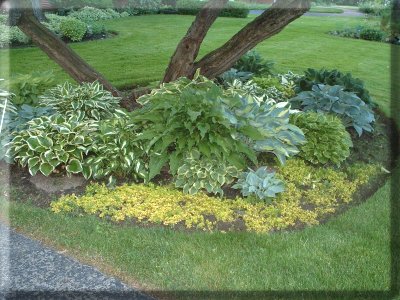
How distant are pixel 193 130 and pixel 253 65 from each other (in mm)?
3401

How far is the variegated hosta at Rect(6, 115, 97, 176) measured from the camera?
4.42m

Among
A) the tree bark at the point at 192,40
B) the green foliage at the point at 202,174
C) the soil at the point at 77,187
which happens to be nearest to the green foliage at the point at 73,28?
the tree bark at the point at 192,40

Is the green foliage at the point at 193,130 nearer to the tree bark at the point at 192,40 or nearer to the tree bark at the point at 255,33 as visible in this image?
the tree bark at the point at 255,33

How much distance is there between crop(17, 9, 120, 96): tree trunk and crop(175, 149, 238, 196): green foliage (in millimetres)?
1994

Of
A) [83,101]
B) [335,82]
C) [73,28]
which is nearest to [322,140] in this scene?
[335,82]

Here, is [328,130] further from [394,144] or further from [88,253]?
[88,253]

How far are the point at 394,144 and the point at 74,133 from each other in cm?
334

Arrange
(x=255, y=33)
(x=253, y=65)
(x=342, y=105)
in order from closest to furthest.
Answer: (x=255, y=33) < (x=342, y=105) < (x=253, y=65)

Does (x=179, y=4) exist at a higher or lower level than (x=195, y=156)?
higher

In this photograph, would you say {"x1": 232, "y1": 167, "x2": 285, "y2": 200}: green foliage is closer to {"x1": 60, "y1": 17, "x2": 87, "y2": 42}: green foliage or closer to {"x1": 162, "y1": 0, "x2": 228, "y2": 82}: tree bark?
{"x1": 162, "y1": 0, "x2": 228, "y2": 82}: tree bark

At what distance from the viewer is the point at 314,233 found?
12.2 ft

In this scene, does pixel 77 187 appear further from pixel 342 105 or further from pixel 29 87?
pixel 342 105

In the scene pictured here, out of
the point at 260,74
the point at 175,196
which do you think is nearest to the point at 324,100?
the point at 260,74

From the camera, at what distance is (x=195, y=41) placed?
549 centimetres
